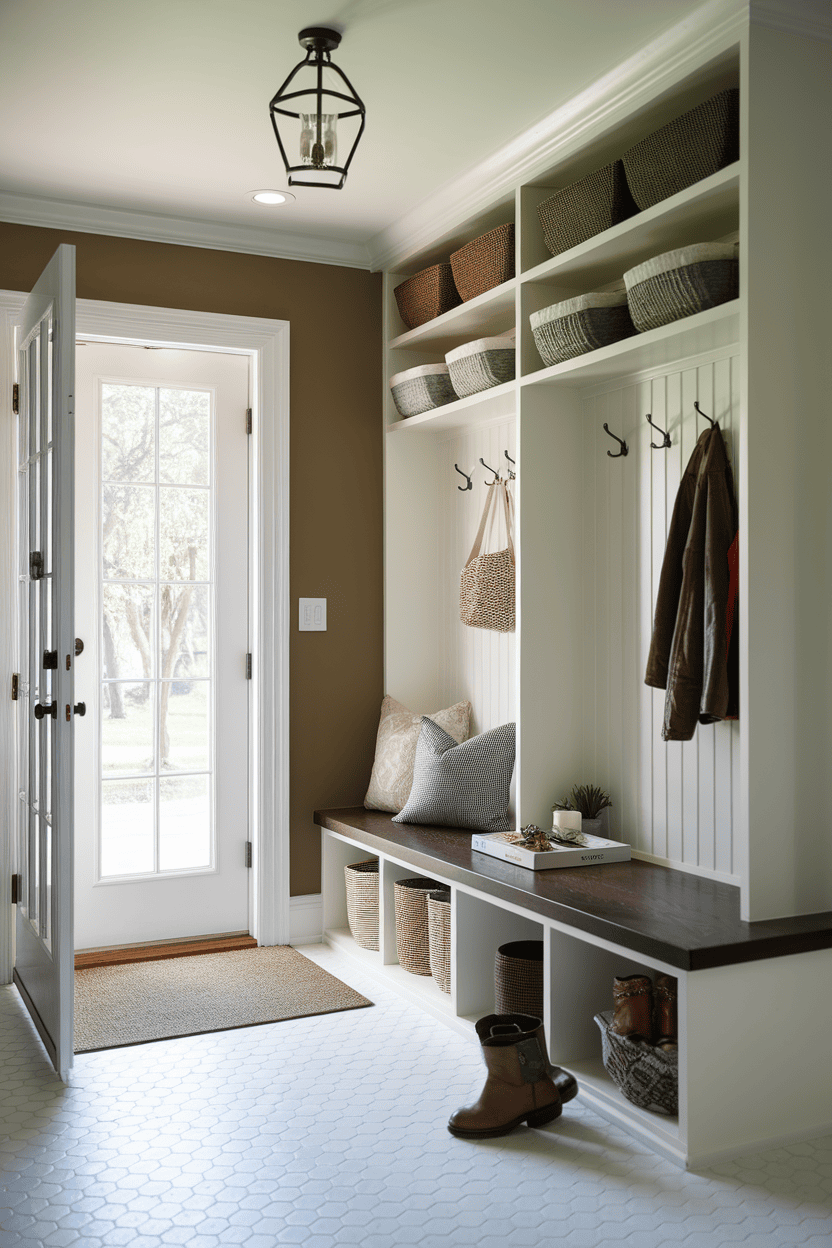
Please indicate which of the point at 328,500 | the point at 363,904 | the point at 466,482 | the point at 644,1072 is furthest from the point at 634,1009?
the point at 328,500

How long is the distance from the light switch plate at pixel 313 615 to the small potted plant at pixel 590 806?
120 centimetres

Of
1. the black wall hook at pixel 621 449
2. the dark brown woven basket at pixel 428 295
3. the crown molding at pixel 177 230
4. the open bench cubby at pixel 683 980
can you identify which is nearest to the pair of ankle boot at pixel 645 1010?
the open bench cubby at pixel 683 980

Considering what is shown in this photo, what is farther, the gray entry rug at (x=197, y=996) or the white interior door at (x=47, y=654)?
the gray entry rug at (x=197, y=996)

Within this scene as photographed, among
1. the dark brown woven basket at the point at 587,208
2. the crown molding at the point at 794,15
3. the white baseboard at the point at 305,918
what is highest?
the crown molding at the point at 794,15

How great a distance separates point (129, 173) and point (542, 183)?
1256 mm

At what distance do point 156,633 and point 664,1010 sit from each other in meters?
2.21

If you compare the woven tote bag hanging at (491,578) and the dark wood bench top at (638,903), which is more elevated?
the woven tote bag hanging at (491,578)

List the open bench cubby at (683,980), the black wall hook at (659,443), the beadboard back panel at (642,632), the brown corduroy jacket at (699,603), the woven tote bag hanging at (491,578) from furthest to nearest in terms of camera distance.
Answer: the woven tote bag hanging at (491,578), the black wall hook at (659,443), the beadboard back panel at (642,632), the brown corduroy jacket at (699,603), the open bench cubby at (683,980)

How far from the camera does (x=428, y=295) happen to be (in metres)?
3.80

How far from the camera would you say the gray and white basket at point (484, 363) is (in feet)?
11.1

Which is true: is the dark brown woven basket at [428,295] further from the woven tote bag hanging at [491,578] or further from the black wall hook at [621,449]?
the black wall hook at [621,449]

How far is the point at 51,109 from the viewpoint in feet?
9.56

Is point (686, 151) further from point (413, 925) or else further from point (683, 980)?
point (413, 925)

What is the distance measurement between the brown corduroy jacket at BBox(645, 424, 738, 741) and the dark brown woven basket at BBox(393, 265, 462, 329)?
1283mm
